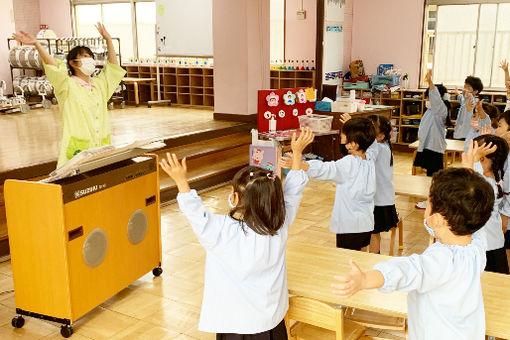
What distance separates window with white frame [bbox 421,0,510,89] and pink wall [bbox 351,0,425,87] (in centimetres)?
19

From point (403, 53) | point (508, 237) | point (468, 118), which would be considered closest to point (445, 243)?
point (508, 237)

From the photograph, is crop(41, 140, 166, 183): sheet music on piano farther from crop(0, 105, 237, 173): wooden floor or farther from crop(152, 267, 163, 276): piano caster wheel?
crop(0, 105, 237, 173): wooden floor

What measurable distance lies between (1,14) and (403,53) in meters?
9.48

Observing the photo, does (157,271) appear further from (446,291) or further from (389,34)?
(389,34)

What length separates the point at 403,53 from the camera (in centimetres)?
1035

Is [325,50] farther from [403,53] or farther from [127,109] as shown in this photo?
[127,109]

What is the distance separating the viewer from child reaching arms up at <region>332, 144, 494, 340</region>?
5.59 feet

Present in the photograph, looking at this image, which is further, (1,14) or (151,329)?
(1,14)

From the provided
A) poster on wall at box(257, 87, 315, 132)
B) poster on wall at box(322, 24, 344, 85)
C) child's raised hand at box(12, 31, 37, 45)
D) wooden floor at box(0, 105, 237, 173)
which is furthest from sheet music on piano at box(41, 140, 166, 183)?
poster on wall at box(322, 24, 344, 85)

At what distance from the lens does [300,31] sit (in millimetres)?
10836

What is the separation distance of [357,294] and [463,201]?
2.90 ft

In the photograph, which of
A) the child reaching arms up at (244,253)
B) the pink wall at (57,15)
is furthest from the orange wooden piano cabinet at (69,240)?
the pink wall at (57,15)

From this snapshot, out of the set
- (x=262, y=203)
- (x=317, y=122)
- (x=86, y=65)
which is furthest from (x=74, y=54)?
(x=317, y=122)

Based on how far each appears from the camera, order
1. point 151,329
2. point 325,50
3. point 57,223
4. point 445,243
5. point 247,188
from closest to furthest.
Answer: point 445,243
point 247,188
point 57,223
point 151,329
point 325,50
